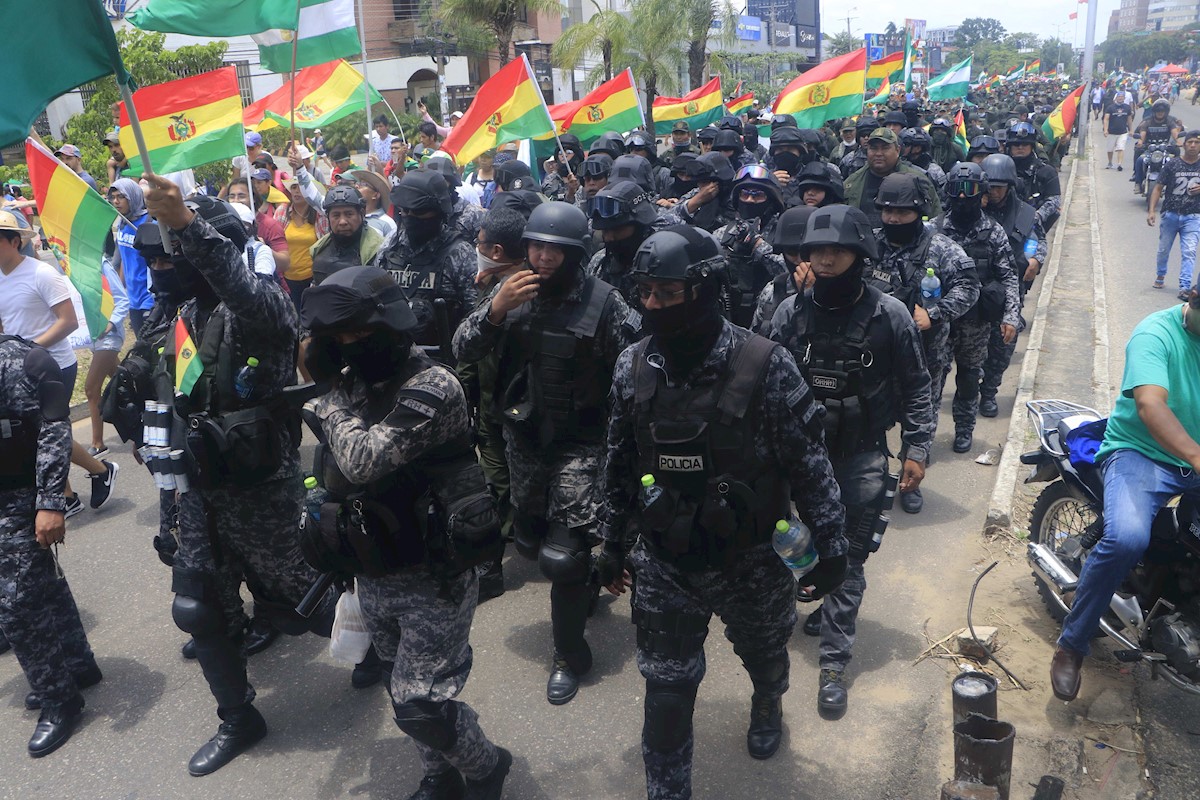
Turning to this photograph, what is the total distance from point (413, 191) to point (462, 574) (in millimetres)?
2916

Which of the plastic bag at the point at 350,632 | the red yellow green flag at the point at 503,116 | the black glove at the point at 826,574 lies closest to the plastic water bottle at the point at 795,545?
the black glove at the point at 826,574

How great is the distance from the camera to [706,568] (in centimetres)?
311

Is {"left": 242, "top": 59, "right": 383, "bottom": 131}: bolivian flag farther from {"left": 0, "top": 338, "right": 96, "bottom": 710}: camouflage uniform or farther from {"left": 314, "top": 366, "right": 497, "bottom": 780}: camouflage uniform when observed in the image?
{"left": 314, "top": 366, "right": 497, "bottom": 780}: camouflage uniform

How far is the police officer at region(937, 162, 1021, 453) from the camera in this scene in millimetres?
6801

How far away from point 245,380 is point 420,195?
1.98 meters

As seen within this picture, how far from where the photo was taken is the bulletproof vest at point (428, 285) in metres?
5.43

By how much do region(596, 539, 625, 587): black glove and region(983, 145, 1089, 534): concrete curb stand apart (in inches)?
124

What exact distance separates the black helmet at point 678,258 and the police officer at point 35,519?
105 inches

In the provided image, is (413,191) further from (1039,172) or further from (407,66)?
(407,66)

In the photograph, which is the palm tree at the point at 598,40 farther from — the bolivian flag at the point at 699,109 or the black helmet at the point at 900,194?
the black helmet at the point at 900,194

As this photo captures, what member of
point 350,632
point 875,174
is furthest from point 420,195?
point 875,174

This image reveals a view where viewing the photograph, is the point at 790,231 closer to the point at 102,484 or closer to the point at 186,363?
the point at 186,363

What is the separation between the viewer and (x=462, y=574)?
324cm

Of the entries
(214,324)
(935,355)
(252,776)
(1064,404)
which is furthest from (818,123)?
(252,776)
